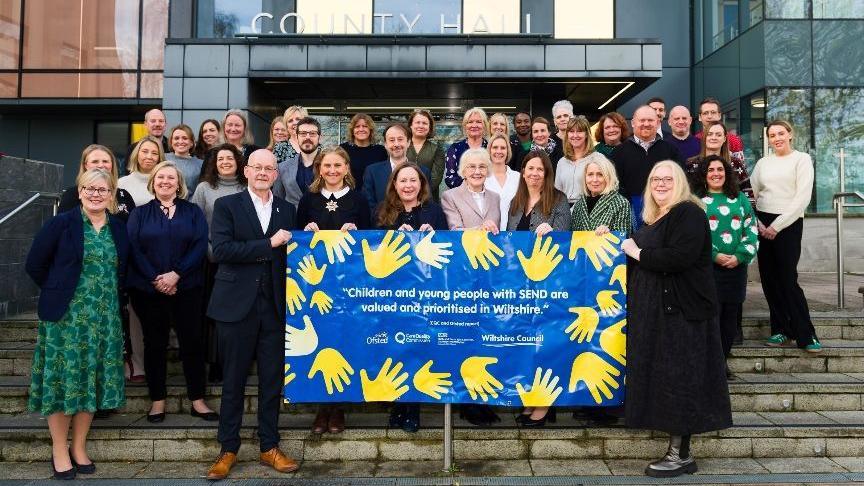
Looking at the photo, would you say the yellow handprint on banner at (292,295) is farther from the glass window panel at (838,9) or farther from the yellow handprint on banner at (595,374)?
the glass window panel at (838,9)

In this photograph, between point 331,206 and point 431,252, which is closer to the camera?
point 431,252

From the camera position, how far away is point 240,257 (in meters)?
4.52

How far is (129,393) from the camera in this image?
215 inches

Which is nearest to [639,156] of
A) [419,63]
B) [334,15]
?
[419,63]

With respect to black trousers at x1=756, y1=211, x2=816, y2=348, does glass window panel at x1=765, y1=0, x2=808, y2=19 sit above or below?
above

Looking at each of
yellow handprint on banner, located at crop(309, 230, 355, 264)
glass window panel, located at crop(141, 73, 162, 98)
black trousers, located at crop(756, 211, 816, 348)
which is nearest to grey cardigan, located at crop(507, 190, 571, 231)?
yellow handprint on banner, located at crop(309, 230, 355, 264)

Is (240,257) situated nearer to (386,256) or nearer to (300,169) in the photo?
(386,256)

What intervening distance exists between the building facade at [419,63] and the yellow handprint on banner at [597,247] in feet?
32.2

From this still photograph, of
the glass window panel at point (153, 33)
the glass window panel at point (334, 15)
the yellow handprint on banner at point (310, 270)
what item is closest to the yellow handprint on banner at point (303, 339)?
the yellow handprint on banner at point (310, 270)

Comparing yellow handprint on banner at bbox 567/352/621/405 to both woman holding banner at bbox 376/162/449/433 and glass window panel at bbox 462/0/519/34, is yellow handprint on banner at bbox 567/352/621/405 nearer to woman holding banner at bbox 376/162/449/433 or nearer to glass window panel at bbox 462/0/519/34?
woman holding banner at bbox 376/162/449/433

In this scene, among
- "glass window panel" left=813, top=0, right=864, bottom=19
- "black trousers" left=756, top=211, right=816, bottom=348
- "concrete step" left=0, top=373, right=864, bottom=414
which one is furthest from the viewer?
"glass window panel" left=813, top=0, right=864, bottom=19

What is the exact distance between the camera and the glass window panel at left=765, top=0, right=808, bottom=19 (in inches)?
569

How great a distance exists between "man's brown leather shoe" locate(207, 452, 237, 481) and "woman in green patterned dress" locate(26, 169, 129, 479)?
2.86 ft

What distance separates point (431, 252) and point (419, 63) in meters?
9.97
